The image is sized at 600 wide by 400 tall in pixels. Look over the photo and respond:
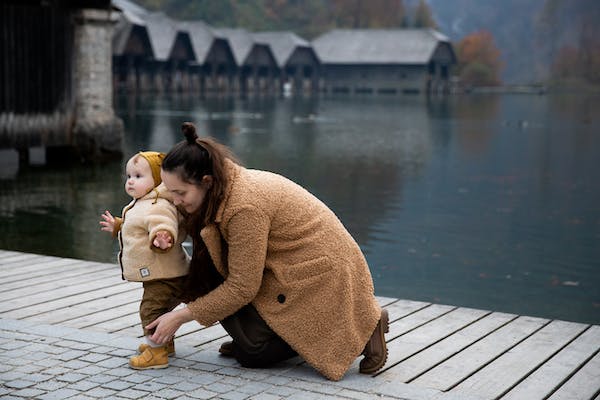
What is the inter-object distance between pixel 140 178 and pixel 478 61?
92.1 m

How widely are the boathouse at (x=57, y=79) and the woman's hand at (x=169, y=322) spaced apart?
425 inches

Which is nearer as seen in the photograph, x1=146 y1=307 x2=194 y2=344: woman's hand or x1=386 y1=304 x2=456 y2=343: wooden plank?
x1=146 y1=307 x2=194 y2=344: woman's hand

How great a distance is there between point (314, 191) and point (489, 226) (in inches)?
127

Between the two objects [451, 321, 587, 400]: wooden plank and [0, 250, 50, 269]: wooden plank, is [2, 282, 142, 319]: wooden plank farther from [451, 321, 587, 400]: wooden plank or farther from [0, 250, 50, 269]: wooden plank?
[451, 321, 587, 400]: wooden plank

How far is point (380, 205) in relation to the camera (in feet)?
39.2

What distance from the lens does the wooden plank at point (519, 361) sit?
3.82 m

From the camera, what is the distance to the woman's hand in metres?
3.80

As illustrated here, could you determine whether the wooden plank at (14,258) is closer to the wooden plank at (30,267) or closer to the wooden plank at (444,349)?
the wooden plank at (30,267)

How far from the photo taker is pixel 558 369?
13.4 ft

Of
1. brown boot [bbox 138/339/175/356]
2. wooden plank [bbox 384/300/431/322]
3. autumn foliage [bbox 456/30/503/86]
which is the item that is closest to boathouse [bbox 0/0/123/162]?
wooden plank [bbox 384/300/431/322]

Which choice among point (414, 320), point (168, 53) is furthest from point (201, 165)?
point (168, 53)

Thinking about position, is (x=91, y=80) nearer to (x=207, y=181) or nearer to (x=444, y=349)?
(x=444, y=349)

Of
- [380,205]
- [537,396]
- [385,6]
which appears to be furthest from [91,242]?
[385,6]

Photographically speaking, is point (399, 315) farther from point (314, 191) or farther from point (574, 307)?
point (314, 191)
